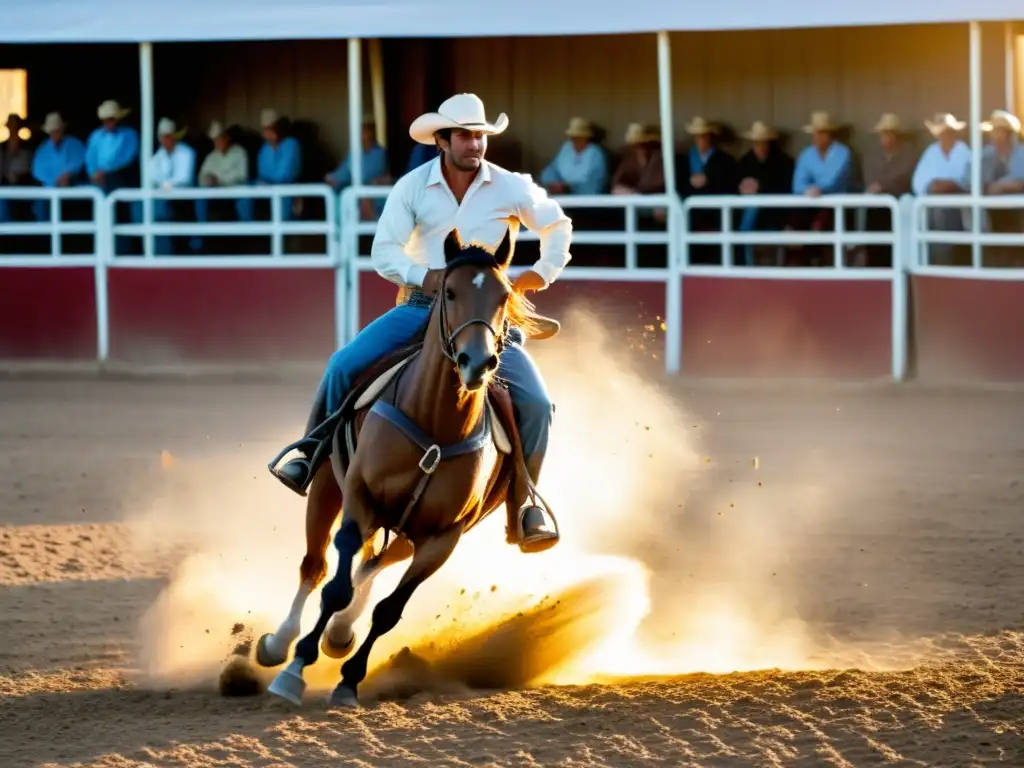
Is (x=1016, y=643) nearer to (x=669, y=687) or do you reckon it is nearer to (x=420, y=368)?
(x=669, y=687)

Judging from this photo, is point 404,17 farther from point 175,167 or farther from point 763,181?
point 763,181

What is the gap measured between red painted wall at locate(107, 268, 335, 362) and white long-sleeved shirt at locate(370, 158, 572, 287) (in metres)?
10.3

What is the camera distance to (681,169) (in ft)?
57.4

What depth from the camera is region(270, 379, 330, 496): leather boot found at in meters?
7.07

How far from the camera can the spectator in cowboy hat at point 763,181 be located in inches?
651

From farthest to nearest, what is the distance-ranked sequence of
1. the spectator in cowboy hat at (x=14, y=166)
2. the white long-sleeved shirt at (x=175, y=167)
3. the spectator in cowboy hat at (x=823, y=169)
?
1. the spectator in cowboy hat at (x=14, y=166)
2. the white long-sleeved shirt at (x=175, y=167)
3. the spectator in cowboy hat at (x=823, y=169)

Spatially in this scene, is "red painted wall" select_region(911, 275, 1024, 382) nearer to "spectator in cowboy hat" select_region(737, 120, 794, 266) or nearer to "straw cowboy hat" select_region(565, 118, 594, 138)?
"spectator in cowboy hat" select_region(737, 120, 794, 266)

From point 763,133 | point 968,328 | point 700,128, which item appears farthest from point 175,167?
point 968,328

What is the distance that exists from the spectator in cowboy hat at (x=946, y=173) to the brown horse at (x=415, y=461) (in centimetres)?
948

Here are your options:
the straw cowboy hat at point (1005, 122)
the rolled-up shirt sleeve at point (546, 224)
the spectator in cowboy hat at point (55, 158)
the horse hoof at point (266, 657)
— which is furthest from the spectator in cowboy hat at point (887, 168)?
the horse hoof at point (266, 657)

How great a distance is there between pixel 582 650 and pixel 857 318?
9.01 m

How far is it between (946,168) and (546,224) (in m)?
9.18

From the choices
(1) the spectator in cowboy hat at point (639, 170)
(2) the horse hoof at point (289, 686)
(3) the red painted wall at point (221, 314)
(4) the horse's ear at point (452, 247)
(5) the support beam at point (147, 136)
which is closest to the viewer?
(4) the horse's ear at point (452, 247)

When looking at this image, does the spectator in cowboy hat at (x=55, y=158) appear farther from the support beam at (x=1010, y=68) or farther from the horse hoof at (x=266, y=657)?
the horse hoof at (x=266, y=657)
